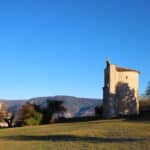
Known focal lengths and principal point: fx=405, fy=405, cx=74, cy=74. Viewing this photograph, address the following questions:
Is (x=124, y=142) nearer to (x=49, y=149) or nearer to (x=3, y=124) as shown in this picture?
(x=49, y=149)

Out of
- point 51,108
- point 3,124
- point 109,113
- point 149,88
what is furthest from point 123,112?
point 3,124

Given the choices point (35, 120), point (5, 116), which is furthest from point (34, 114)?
point (5, 116)

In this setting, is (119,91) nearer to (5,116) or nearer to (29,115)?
(29,115)

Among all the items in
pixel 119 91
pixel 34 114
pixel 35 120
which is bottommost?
pixel 35 120

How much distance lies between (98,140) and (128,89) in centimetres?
3343

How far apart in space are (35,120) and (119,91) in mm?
14858

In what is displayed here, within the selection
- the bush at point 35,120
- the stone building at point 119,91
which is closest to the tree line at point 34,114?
the bush at point 35,120

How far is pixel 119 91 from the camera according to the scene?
61062 millimetres

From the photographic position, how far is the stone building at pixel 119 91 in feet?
198

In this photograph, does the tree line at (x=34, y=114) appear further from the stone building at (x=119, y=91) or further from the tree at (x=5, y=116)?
the stone building at (x=119, y=91)

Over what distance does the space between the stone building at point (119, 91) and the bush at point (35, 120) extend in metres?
11.6

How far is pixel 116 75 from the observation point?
6109 cm

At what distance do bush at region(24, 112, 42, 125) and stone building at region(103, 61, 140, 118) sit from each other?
456 inches

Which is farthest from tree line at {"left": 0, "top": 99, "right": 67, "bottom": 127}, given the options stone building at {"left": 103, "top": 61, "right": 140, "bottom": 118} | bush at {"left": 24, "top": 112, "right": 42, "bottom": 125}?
stone building at {"left": 103, "top": 61, "right": 140, "bottom": 118}
